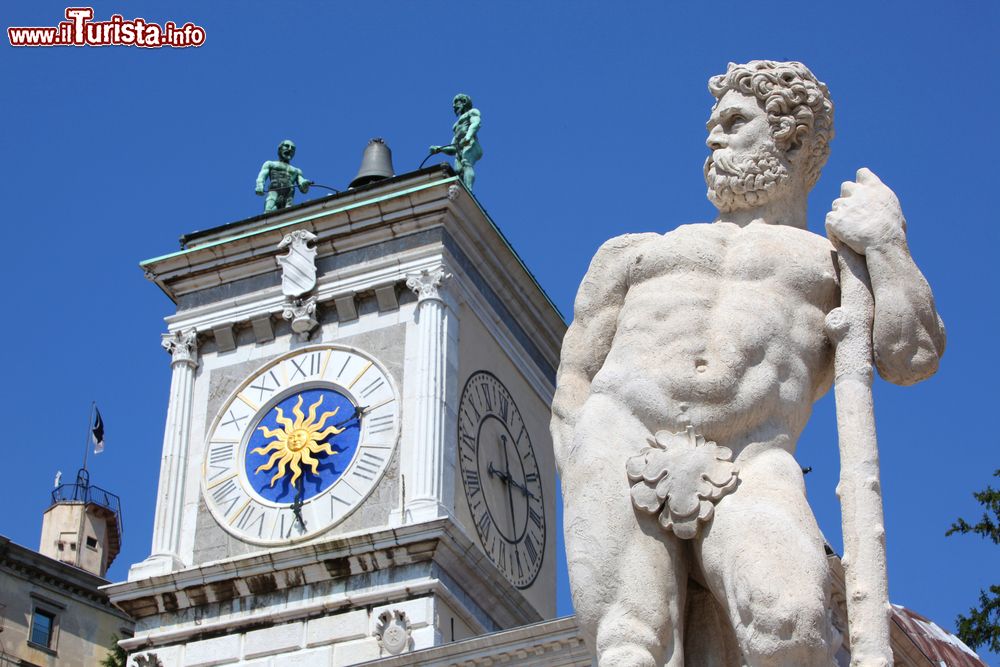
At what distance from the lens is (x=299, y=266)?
31.0m

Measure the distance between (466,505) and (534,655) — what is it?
21.7ft

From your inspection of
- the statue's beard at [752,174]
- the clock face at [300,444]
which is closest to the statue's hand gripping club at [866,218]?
the statue's beard at [752,174]

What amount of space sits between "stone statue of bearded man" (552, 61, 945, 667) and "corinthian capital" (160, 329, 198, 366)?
23658 mm

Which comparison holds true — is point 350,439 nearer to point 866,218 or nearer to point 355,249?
point 355,249

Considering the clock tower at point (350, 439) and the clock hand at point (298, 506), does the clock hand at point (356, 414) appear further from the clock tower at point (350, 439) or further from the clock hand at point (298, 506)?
the clock hand at point (298, 506)

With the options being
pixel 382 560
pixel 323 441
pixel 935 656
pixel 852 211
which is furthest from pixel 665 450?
pixel 323 441

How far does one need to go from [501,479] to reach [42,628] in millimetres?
19985

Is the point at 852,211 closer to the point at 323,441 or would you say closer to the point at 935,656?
the point at 935,656

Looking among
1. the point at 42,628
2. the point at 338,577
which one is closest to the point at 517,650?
the point at 338,577

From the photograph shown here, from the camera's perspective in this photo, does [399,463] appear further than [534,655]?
Yes

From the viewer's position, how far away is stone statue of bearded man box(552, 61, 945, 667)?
739cm

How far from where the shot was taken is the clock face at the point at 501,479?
29.9 meters

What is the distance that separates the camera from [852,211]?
8.10 meters

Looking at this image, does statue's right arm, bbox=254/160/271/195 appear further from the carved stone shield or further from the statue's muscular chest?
the statue's muscular chest
